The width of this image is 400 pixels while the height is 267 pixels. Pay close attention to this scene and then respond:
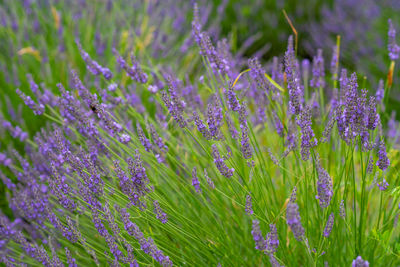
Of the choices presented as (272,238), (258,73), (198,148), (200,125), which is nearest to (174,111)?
(200,125)

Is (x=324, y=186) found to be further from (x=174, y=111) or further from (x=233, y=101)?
(x=174, y=111)

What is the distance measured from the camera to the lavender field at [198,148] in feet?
5.19

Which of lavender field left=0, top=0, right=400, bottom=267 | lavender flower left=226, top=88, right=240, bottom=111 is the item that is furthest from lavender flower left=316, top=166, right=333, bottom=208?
lavender flower left=226, top=88, right=240, bottom=111

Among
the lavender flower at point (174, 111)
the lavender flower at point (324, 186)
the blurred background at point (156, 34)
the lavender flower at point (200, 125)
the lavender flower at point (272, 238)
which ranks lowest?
the lavender flower at point (272, 238)

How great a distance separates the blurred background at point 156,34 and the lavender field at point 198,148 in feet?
0.08

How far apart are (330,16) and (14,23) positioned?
323 cm

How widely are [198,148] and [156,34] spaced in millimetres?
1863

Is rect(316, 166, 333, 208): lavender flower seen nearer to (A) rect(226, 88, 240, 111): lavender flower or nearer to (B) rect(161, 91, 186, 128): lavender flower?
(A) rect(226, 88, 240, 111): lavender flower

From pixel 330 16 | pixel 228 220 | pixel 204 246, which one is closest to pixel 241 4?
pixel 330 16

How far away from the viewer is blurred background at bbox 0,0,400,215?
3.54 m

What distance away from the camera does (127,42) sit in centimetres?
372

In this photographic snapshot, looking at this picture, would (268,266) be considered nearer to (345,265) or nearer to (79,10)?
(345,265)

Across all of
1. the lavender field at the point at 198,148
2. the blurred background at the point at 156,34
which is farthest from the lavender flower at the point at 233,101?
the blurred background at the point at 156,34

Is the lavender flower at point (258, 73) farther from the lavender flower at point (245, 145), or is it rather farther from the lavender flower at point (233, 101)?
the lavender flower at point (245, 145)
